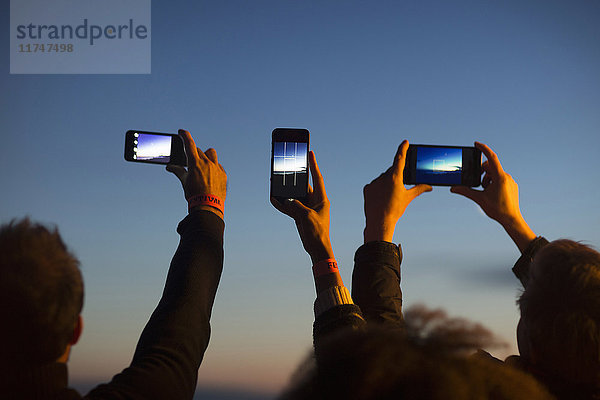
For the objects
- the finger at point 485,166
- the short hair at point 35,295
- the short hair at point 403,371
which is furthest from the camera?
the finger at point 485,166

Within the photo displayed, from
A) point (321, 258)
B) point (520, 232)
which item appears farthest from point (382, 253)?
point (520, 232)

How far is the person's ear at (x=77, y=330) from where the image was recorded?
4.68 ft

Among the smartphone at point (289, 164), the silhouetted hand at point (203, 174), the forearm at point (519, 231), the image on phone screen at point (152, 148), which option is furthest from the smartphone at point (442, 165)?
the image on phone screen at point (152, 148)

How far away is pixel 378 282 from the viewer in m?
2.09

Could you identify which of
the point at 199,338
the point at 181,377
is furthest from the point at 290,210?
the point at 181,377

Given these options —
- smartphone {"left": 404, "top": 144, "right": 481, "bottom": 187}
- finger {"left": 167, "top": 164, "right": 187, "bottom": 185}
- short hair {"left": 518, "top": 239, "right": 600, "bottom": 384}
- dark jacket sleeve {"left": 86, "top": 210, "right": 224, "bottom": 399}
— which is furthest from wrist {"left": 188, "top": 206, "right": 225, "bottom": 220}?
short hair {"left": 518, "top": 239, "right": 600, "bottom": 384}

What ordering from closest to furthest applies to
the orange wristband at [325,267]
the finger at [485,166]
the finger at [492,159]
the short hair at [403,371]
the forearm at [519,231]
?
the short hair at [403,371], the orange wristband at [325,267], the forearm at [519,231], the finger at [492,159], the finger at [485,166]

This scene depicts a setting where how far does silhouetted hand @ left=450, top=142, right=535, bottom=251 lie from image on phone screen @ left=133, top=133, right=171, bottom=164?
4.80ft

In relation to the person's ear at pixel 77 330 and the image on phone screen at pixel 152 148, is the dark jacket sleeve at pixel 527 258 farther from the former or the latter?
the image on phone screen at pixel 152 148

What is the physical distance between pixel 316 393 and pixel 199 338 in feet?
2.63

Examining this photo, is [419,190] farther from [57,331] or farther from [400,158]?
[57,331]

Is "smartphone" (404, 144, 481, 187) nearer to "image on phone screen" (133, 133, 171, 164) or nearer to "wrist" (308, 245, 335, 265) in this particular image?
"wrist" (308, 245, 335, 265)

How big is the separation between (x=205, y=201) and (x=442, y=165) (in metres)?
1.26

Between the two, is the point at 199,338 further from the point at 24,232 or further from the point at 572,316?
the point at 572,316
